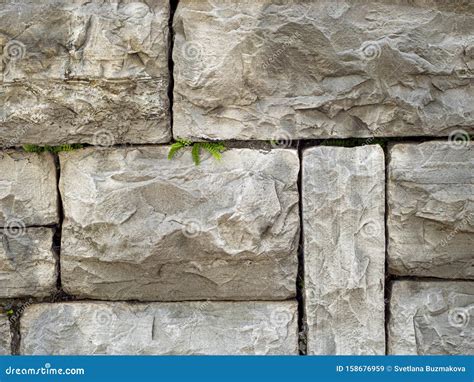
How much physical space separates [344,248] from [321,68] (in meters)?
0.93

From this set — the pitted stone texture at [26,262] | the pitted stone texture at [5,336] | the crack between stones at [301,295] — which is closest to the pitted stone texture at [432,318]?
the crack between stones at [301,295]

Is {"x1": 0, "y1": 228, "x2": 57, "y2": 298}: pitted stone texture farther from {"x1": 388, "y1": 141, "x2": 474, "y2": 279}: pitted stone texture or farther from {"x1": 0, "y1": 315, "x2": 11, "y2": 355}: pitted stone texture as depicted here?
{"x1": 388, "y1": 141, "x2": 474, "y2": 279}: pitted stone texture

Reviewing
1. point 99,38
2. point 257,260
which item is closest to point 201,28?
point 99,38

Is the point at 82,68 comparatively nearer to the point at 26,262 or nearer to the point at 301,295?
the point at 26,262

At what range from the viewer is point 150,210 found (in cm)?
298

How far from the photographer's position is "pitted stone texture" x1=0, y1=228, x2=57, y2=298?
307 centimetres

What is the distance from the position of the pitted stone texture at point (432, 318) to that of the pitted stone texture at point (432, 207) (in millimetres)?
105

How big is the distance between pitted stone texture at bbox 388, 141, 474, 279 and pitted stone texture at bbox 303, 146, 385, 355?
9 centimetres

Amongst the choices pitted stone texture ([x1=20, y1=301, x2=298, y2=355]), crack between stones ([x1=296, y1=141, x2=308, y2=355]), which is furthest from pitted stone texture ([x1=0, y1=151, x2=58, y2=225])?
crack between stones ([x1=296, y1=141, x2=308, y2=355])

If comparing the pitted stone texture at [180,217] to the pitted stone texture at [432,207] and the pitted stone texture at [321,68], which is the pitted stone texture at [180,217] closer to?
the pitted stone texture at [321,68]

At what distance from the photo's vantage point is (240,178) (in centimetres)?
298

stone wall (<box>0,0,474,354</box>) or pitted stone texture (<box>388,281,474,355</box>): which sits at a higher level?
stone wall (<box>0,0,474,354</box>)

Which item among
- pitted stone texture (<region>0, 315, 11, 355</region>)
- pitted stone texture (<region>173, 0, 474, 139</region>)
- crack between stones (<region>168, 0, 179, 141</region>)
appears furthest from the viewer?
pitted stone texture (<region>0, 315, 11, 355</region>)

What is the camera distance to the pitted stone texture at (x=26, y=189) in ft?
10.0
